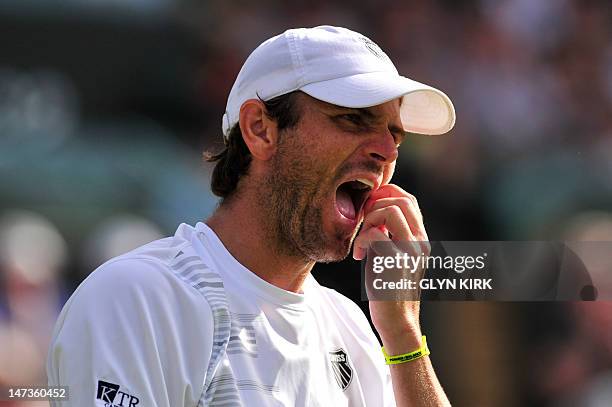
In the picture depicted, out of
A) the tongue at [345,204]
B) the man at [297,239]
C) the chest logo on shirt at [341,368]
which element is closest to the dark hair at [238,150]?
the man at [297,239]

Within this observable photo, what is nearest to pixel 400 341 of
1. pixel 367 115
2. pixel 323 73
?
pixel 367 115

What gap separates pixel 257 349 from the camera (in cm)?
213

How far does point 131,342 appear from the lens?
6.22ft

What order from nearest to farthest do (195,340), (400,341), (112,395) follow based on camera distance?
(112,395), (195,340), (400,341)

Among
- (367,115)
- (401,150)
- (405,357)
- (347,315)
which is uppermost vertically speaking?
(401,150)

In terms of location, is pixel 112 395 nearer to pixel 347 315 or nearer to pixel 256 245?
pixel 256 245

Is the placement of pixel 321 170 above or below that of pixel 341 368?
above

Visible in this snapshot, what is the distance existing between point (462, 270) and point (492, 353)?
5.98ft

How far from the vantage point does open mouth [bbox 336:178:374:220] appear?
7.98 feet

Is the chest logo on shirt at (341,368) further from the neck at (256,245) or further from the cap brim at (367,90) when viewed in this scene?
the cap brim at (367,90)

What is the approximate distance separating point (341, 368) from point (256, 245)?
0.36 meters

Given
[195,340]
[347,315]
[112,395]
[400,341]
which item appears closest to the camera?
[112,395]

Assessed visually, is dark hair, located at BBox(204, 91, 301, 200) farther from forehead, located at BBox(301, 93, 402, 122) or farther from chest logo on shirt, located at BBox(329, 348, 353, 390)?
chest logo on shirt, located at BBox(329, 348, 353, 390)

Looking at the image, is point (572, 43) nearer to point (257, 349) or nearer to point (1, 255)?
point (1, 255)
